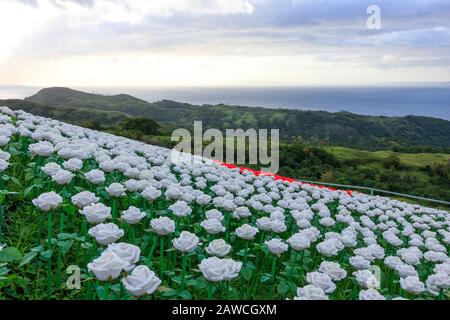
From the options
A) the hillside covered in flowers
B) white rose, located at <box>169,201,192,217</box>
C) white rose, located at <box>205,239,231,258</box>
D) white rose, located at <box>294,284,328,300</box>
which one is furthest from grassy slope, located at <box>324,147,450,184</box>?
white rose, located at <box>294,284,328,300</box>

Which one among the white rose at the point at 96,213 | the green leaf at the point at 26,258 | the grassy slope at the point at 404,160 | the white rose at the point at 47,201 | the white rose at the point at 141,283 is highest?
the white rose at the point at 47,201

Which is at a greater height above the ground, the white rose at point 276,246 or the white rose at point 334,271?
the white rose at point 276,246

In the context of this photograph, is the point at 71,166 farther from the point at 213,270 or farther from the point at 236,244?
the point at 213,270

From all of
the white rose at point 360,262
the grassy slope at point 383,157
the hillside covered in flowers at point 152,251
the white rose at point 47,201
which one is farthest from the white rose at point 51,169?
the grassy slope at point 383,157

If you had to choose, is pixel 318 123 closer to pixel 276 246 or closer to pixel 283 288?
pixel 276 246

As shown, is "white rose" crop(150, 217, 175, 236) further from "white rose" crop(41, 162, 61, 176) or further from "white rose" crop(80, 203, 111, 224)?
"white rose" crop(41, 162, 61, 176)

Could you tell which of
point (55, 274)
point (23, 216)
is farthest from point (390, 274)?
point (23, 216)

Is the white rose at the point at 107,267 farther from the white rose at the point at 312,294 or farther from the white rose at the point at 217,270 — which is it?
the white rose at the point at 312,294
